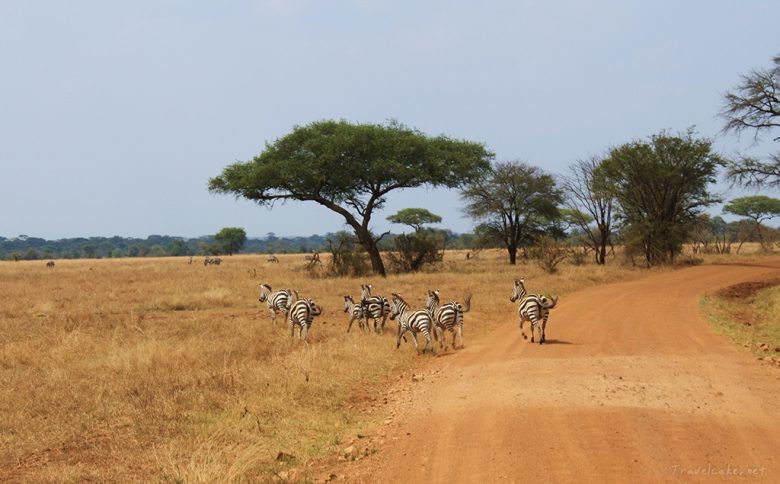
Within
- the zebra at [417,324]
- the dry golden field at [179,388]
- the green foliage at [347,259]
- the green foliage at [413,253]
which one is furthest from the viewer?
the green foliage at [413,253]

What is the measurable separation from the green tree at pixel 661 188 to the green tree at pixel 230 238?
7063 centimetres

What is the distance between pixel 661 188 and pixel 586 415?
1401 inches

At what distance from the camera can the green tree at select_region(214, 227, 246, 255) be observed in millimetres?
99688

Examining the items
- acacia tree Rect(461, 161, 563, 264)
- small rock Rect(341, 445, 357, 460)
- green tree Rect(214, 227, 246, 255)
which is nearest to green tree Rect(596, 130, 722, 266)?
acacia tree Rect(461, 161, 563, 264)

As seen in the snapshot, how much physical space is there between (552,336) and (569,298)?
8900 mm

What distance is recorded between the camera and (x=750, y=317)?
18.4 m

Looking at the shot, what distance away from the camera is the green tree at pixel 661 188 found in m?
Result: 38.7

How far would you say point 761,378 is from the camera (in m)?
10.2

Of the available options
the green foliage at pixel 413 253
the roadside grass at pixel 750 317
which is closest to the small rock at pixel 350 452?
the roadside grass at pixel 750 317

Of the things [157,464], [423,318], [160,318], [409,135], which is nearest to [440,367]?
[423,318]

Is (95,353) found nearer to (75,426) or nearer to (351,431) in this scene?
(75,426)

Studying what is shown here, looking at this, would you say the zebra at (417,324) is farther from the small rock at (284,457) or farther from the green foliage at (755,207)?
the green foliage at (755,207)

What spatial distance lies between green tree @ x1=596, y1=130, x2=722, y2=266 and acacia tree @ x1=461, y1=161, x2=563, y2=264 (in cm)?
886

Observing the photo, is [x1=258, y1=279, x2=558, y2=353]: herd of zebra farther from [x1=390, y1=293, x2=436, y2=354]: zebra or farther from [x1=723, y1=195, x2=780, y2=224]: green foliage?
[x1=723, y1=195, x2=780, y2=224]: green foliage
